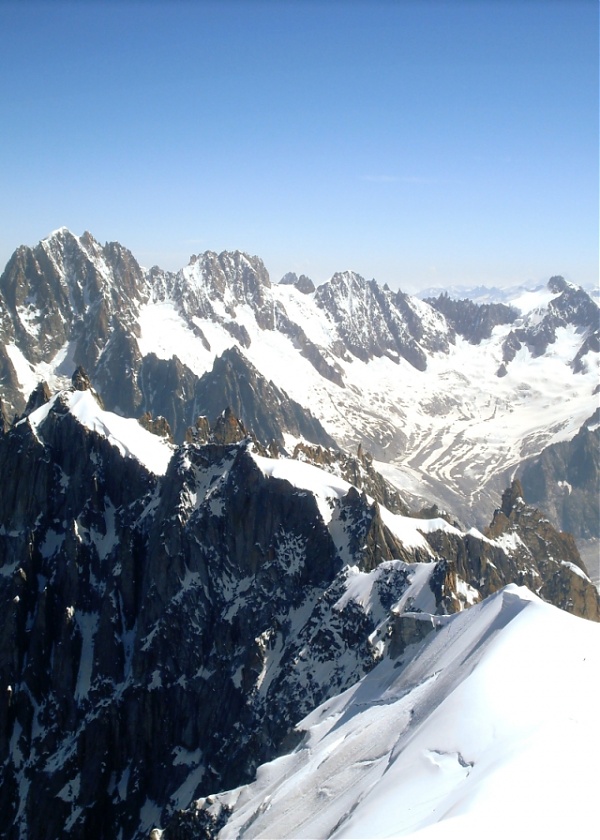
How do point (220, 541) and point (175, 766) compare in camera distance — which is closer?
point (175, 766)

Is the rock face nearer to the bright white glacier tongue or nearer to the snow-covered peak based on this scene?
the snow-covered peak

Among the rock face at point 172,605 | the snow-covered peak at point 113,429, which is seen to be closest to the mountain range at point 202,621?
the rock face at point 172,605

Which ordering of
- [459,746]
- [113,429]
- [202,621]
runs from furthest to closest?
[113,429] < [202,621] < [459,746]

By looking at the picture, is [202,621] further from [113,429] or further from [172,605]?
[113,429]

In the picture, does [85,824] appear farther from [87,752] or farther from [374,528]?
[374,528]

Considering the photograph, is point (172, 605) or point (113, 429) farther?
point (113, 429)

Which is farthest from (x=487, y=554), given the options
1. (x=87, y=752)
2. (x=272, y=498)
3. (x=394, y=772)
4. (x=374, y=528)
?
Result: (x=394, y=772)

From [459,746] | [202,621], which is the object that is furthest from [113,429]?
[459,746]
